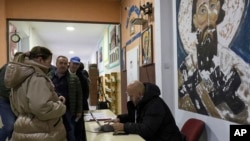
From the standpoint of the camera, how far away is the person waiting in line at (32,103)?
1.80 meters

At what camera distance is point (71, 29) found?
8367 mm

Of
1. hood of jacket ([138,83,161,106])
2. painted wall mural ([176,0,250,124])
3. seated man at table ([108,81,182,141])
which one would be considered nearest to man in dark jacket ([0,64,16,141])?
seated man at table ([108,81,182,141])

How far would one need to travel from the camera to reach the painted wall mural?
193 cm

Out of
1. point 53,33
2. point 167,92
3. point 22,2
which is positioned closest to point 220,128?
point 167,92

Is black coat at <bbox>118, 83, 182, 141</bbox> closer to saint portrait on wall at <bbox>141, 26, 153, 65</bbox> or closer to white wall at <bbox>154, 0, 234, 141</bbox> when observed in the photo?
white wall at <bbox>154, 0, 234, 141</bbox>

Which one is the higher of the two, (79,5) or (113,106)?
→ (79,5)

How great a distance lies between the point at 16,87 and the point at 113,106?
4.41 meters

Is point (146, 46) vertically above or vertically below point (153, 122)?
above

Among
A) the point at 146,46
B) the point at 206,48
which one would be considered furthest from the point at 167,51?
the point at 206,48

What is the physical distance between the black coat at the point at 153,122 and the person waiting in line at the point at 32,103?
2.26ft

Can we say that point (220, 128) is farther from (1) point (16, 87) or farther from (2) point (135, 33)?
(2) point (135, 33)

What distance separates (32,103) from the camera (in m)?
1.78

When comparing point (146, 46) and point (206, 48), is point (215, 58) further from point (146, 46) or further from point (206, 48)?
point (146, 46)

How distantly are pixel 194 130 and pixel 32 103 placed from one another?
1534 millimetres
